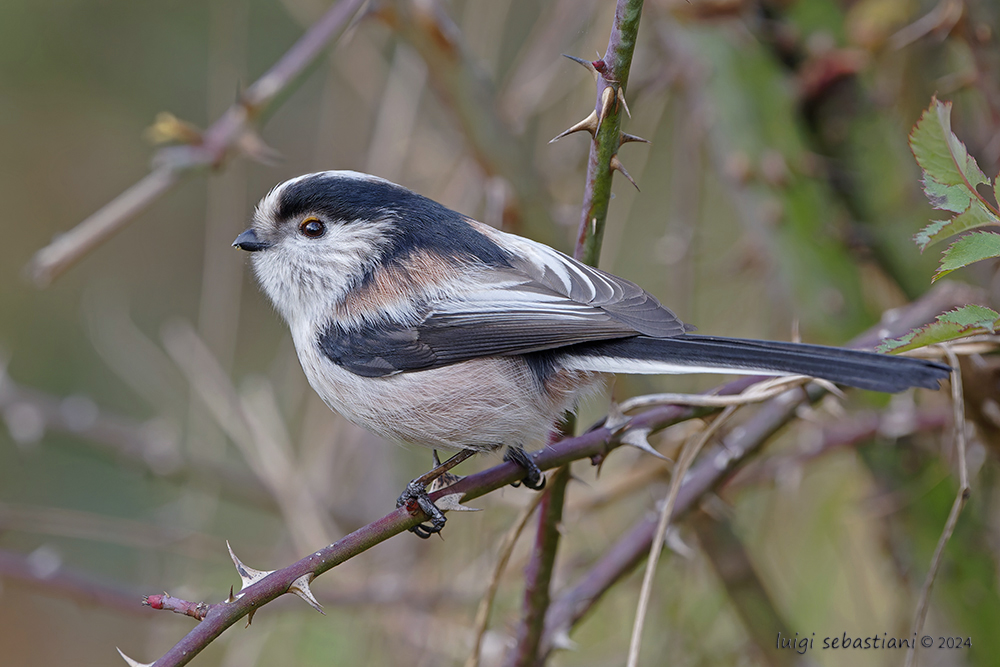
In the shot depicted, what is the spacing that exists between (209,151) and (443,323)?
63cm

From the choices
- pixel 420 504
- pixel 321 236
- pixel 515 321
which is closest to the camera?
pixel 420 504

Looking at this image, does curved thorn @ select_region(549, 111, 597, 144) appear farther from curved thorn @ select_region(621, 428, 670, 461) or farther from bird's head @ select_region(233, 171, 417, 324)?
bird's head @ select_region(233, 171, 417, 324)

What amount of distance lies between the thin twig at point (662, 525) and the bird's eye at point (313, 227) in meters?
1.01

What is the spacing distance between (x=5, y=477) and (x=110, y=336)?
1.78m

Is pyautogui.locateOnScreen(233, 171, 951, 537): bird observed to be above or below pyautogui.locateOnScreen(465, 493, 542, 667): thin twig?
above

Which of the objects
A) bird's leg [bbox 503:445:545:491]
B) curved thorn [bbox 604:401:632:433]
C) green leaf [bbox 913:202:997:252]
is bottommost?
bird's leg [bbox 503:445:545:491]

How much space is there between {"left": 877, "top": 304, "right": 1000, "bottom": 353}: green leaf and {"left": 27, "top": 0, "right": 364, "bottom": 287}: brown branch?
1322mm

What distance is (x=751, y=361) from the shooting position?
1404 mm

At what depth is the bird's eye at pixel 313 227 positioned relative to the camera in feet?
6.54

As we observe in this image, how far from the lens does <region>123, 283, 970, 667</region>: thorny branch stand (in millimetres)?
1129

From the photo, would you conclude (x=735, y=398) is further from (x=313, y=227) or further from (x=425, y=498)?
(x=313, y=227)

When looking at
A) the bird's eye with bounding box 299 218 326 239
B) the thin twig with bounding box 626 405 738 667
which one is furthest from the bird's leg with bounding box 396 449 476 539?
the bird's eye with bounding box 299 218 326 239

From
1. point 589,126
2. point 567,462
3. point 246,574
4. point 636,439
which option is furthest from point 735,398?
point 246,574

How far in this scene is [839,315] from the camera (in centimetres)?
221
